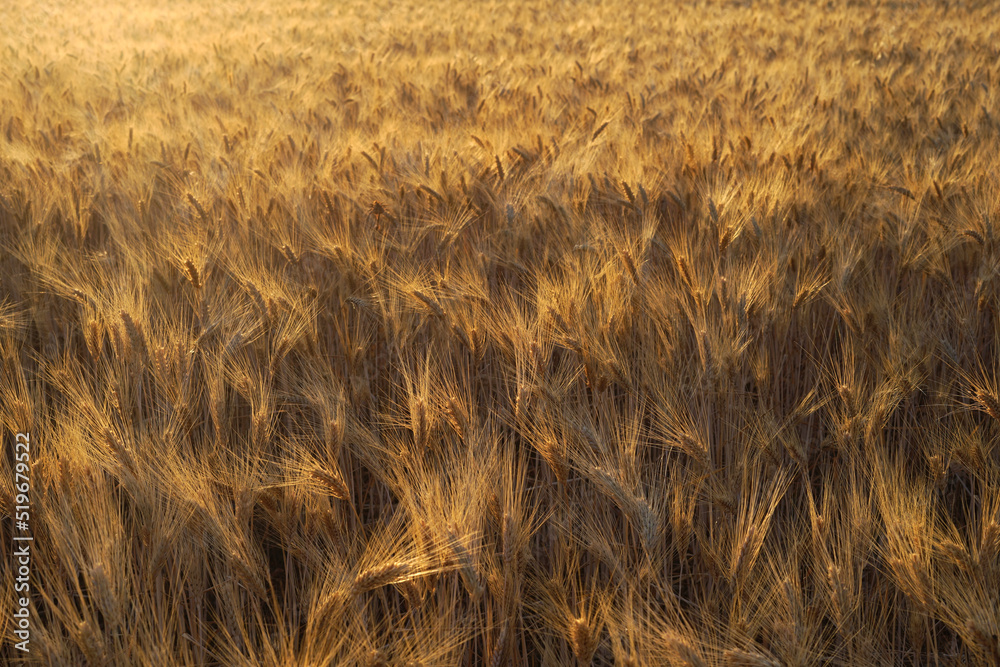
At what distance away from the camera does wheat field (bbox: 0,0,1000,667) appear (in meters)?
0.86

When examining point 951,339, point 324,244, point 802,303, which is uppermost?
point 324,244

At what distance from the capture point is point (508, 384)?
1.34 m

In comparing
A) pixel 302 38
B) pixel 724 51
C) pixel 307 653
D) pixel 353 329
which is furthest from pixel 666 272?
pixel 302 38

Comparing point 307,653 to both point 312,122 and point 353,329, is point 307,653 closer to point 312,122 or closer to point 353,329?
point 353,329

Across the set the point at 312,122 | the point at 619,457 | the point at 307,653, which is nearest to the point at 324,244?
the point at 619,457

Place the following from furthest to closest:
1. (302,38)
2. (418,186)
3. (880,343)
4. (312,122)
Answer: (302,38)
(312,122)
(418,186)
(880,343)

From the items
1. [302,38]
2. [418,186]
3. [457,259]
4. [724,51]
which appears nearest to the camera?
[457,259]

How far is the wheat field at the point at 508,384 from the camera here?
865 millimetres

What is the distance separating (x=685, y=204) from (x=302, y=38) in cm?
664

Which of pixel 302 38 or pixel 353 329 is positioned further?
pixel 302 38

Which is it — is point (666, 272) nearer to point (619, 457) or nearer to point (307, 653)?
point (619, 457)

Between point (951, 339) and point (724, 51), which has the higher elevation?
point (724, 51)

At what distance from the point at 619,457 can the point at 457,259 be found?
A: 0.95 meters

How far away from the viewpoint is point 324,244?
5.39 ft
